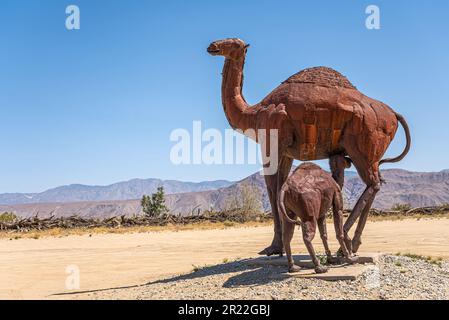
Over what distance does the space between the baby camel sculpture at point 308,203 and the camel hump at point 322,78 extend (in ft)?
6.91

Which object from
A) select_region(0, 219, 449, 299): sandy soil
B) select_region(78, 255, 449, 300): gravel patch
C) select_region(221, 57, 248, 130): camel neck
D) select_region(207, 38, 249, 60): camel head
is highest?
select_region(207, 38, 249, 60): camel head

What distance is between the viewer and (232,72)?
1151 centimetres

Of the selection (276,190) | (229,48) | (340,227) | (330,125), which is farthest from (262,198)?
(340,227)

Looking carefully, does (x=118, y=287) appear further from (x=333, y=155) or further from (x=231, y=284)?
(x=333, y=155)

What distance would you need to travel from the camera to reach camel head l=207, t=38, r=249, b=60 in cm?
1127

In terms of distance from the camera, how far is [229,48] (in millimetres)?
11328

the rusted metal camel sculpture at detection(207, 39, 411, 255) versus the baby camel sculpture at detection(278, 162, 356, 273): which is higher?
the rusted metal camel sculpture at detection(207, 39, 411, 255)

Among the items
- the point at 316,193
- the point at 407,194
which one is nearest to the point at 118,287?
the point at 316,193

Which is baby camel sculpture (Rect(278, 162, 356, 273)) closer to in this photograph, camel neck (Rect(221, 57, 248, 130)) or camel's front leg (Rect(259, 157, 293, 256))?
camel's front leg (Rect(259, 157, 293, 256))

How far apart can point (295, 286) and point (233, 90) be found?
4.83 meters

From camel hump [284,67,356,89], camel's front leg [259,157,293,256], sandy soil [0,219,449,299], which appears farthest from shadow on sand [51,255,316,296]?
camel hump [284,67,356,89]

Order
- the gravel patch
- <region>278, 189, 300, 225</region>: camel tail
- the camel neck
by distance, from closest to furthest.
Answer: the gravel patch → <region>278, 189, 300, 225</region>: camel tail → the camel neck

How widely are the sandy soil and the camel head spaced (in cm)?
541
